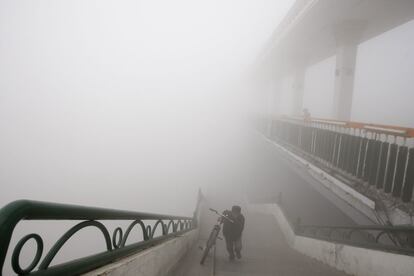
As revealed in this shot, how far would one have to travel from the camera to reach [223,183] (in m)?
28.8

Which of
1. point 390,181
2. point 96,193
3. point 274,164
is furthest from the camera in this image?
point 96,193

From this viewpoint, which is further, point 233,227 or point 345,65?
point 345,65

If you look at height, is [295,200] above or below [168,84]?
below

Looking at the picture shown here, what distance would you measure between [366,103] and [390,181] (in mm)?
34574

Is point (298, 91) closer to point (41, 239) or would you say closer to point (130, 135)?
point (41, 239)

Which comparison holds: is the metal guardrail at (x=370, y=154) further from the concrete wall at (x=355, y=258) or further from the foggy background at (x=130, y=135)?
the foggy background at (x=130, y=135)

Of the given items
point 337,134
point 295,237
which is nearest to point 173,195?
point 295,237

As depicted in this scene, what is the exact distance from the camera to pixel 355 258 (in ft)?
22.9

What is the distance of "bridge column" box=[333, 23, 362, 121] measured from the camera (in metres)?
16.5

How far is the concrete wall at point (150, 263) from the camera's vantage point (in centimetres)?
359

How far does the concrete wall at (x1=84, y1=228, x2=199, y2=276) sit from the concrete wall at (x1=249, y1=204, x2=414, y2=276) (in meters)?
3.53

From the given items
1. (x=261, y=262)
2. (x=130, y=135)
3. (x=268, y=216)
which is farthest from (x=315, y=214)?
(x=130, y=135)

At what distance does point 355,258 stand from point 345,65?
1227 centimetres

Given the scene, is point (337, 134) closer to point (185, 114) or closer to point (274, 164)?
point (274, 164)
